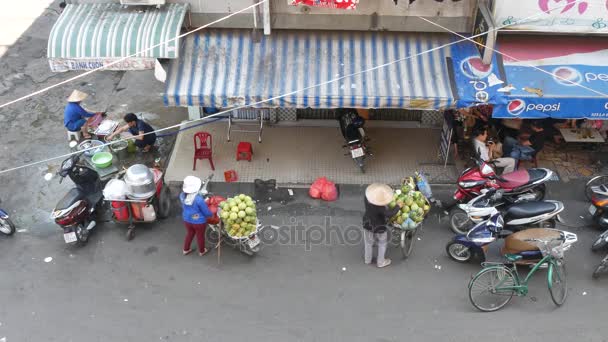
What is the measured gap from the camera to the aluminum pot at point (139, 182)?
358 inches

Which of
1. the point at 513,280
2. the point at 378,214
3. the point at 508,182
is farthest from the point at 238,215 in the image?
the point at 508,182

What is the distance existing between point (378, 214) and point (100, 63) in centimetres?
545

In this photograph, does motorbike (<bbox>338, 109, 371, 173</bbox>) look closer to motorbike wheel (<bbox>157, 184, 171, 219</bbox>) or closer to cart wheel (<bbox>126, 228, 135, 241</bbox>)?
motorbike wheel (<bbox>157, 184, 171, 219</bbox>)

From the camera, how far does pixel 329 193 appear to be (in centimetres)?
1045

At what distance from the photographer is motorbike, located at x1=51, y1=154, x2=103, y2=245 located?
9.16 m

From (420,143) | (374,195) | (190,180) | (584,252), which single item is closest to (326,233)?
(374,195)

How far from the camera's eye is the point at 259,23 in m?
9.73

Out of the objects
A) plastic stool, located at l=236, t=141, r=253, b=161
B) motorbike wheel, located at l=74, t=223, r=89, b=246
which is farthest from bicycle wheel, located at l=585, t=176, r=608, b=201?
motorbike wheel, located at l=74, t=223, r=89, b=246

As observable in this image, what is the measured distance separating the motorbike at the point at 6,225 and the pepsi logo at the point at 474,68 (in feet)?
28.4

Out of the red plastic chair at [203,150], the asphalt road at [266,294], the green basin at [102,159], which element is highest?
the green basin at [102,159]

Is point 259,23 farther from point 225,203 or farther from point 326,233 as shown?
point 326,233

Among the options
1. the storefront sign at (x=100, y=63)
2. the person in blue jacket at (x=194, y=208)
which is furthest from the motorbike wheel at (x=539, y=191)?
the storefront sign at (x=100, y=63)

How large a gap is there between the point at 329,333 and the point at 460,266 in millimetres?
2664

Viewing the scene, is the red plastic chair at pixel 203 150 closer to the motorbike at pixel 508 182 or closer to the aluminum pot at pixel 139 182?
the aluminum pot at pixel 139 182
